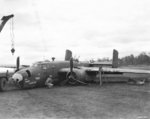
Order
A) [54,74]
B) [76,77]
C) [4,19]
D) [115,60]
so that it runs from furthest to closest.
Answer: [4,19] < [115,60] < [54,74] < [76,77]

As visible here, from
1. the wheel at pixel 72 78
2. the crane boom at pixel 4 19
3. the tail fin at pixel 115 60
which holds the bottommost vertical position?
the wheel at pixel 72 78

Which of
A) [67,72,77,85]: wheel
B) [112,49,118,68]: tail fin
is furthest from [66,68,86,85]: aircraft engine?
[112,49,118,68]: tail fin

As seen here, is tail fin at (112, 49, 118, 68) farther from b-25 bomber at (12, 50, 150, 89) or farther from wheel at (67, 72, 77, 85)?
wheel at (67, 72, 77, 85)

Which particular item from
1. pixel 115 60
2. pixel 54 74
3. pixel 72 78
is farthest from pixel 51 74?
pixel 115 60

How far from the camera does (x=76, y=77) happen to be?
23078mm

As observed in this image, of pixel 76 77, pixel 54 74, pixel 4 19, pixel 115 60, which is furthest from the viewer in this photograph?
pixel 4 19

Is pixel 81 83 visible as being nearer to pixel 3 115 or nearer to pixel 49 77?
pixel 49 77

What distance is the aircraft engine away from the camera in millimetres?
23047

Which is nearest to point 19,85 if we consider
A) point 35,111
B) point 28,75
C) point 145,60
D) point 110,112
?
point 28,75

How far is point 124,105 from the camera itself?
12.5 metres

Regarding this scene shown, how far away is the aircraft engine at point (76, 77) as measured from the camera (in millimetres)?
23047

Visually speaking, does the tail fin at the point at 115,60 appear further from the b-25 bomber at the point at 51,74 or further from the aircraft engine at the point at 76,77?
the aircraft engine at the point at 76,77

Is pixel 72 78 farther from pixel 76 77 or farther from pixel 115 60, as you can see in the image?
pixel 115 60

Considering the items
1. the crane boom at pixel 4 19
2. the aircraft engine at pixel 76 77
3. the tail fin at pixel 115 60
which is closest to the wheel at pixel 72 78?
the aircraft engine at pixel 76 77
